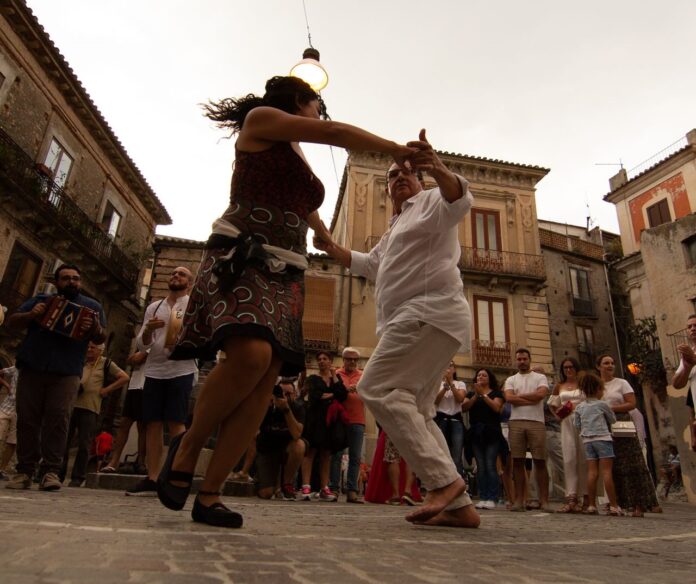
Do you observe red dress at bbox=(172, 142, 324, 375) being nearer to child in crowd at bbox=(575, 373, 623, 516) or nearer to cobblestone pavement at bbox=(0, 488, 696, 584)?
cobblestone pavement at bbox=(0, 488, 696, 584)

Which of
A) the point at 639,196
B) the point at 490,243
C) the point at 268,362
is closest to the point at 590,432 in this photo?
the point at 268,362

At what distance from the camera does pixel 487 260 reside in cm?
2169

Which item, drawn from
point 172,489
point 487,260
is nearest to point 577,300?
point 487,260

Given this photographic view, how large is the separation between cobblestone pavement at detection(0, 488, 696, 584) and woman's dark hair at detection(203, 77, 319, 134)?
1888mm

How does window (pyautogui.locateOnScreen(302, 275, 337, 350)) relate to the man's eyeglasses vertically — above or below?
above

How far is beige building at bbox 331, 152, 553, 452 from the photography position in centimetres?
1998

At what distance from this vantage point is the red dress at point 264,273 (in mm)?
2186

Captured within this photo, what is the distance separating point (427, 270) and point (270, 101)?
1228 mm

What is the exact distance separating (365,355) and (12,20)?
1485 centimetres

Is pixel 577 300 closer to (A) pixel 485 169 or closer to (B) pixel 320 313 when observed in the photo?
(A) pixel 485 169

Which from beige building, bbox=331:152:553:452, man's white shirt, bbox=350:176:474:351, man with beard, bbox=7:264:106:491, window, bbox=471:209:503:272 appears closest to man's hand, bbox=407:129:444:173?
man's white shirt, bbox=350:176:474:351

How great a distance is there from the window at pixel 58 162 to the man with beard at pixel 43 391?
14763 millimetres

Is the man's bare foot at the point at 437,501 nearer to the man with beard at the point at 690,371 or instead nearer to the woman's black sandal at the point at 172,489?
the woman's black sandal at the point at 172,489

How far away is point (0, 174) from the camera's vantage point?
13.8m
